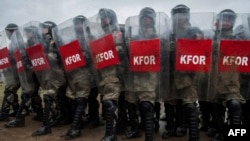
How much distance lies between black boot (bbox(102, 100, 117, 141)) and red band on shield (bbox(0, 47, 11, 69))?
354 cm

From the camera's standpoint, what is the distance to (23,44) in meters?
7.86

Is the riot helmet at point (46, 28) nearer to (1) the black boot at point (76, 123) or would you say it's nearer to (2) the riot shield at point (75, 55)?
(2) the riot shield at point (75, 55)

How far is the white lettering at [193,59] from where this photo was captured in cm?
562

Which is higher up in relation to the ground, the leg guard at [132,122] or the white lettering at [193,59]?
the white lettering at [193,59]

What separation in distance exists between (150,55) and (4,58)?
431cm

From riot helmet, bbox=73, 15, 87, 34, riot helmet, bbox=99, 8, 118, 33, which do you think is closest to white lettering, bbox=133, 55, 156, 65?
riot helmet, bbox=99, 8, 118, 33

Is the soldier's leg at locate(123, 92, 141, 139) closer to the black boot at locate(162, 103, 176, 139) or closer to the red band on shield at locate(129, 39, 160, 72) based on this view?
the black boot at locate(162, 103, 176, 139)

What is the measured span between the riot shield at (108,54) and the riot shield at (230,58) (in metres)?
1.60

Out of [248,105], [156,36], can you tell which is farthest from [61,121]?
[248,105]

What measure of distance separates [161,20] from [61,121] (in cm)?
367

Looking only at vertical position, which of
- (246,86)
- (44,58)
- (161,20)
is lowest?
(246,86)

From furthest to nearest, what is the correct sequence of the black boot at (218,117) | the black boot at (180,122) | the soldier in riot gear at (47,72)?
1. the soldier in riot gear at (47,72)
2. the black boot at (180,122)
3. the black boot at (218,117)

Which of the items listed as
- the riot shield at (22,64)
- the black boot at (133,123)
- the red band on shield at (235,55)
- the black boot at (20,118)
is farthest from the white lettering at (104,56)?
the black boot at (20,118)

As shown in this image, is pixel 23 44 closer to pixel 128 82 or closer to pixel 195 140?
pixel 128 82
